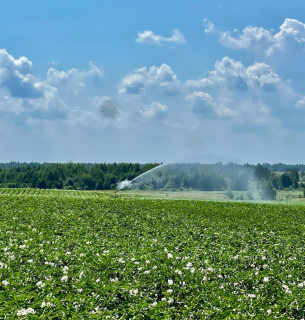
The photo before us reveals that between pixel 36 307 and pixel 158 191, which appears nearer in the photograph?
pixel 36 307

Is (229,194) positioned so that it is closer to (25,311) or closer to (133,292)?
(133,292)

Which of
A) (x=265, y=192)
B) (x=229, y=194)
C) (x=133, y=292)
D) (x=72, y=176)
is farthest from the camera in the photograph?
(x=72, y=176)

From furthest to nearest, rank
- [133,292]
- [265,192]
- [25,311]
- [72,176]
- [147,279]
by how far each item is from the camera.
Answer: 1. [72,176]
2. [265,192]
3. [147,279]
4. [133,292]
5. [25,311]

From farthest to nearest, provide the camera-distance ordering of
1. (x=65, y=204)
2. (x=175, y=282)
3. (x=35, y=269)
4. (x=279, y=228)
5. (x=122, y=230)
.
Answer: (x=65, y=204) < (x=279, y=228) < (x=122, y=230) < (x=35, y=269) < (x=175, y=282)

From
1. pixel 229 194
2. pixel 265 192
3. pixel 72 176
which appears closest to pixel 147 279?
pixel 229 194

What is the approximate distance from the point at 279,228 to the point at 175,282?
62.2 ft

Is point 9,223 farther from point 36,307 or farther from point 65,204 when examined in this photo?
point 36,307

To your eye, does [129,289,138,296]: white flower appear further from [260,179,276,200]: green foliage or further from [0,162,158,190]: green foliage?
[0,162,158,190]: green foliage

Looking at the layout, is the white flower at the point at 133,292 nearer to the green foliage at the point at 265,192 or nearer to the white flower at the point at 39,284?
the white flower at the point at 39,284

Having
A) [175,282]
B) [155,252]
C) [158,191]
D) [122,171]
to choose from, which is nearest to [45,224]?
[155,252]

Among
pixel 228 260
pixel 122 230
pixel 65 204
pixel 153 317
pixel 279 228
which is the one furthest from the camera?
pixel 65 204

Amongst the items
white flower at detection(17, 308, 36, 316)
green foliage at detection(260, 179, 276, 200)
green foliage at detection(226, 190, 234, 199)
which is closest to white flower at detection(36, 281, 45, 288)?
white flower at detection(17, 308, 36, 316)

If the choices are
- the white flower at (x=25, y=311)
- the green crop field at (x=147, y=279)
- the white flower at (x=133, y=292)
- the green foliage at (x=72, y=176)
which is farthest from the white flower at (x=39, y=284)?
the green foliage at (x=72, y=176)

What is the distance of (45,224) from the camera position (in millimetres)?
23516
